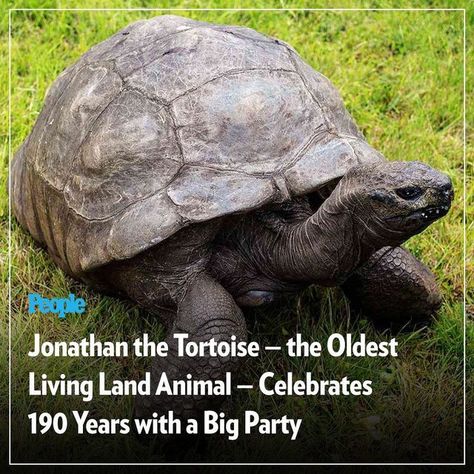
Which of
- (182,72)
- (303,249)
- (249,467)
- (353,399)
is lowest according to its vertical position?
(249,467)

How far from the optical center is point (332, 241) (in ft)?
13.3

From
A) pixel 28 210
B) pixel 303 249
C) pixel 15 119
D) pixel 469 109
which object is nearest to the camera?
pixel 303 249

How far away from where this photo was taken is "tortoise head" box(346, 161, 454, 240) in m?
3.63

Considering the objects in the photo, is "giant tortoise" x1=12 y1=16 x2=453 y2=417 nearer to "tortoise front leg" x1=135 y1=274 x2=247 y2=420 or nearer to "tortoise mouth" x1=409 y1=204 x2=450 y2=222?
"tortoise front leg" x1=135 y1=274 x2=247 y2=420

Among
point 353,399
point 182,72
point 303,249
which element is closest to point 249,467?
point 353,399

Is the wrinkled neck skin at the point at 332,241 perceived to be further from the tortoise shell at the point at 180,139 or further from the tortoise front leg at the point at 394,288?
the tortoise front leg at the point at 394,288

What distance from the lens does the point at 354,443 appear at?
4543mm

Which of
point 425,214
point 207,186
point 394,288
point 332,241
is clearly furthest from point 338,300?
point 425,214

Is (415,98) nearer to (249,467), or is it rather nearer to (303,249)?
(303,249)

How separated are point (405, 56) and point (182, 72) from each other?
108 inches

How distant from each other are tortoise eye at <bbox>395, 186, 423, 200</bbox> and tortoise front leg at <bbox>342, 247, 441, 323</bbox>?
3.35ft

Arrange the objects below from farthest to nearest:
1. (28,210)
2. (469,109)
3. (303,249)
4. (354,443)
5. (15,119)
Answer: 1. (469,109)
2. (15,119)
3. (28,210)
4. (354,443)
5. (303,249)

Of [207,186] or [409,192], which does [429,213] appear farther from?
[207,186]

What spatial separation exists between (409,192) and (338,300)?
153cm
